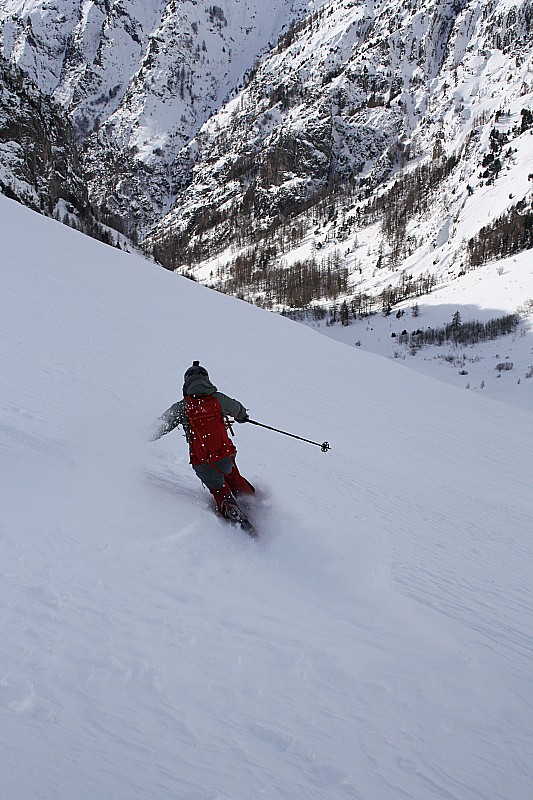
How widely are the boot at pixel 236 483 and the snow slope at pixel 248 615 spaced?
0.29 m

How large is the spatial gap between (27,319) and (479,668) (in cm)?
947

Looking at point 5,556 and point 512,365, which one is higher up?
point 512,365

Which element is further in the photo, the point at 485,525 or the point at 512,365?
the point at 512,365

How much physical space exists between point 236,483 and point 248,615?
1.74 metres

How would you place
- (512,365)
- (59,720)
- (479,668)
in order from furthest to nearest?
(512,365) → (479,668) → (59,720)

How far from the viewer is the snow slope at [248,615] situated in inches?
75.0

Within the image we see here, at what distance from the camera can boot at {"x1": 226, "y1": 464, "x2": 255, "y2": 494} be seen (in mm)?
4469

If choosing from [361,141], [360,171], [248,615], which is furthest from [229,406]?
[361,141]

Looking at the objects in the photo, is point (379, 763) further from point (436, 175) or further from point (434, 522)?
point (436, 175)

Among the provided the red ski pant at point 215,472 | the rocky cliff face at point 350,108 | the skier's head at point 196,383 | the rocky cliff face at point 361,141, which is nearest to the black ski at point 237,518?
the red ski pant at point 215,472

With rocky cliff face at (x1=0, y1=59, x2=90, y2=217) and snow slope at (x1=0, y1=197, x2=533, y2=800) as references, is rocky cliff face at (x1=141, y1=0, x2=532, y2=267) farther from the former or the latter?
snow slope at (x1=0, y1=197, x2=533, y2=800)

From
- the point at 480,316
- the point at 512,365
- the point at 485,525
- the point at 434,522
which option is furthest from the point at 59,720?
the point at 480,316

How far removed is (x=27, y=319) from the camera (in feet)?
30.3

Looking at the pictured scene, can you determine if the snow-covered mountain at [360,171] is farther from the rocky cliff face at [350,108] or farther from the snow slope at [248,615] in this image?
the snow slope at [248,615]
